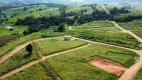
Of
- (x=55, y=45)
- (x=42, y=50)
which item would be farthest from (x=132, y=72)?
(x=55, y=45)

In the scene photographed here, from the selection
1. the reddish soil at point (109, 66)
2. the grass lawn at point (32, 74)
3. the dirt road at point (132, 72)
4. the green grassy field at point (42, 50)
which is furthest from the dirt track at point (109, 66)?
the grass lawn at point (32, 74)

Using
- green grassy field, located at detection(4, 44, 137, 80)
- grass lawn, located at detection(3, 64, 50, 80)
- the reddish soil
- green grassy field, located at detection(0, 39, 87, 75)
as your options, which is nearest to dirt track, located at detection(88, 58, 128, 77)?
the reddish soil

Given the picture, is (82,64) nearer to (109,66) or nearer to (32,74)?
(109,66)

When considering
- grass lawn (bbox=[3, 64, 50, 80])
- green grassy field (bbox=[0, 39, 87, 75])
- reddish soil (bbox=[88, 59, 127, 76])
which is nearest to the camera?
grass lawn (bbox=[3, 64, 50, 80])

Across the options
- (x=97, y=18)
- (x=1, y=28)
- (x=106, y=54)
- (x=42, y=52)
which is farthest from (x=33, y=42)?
(x=97, y=18)

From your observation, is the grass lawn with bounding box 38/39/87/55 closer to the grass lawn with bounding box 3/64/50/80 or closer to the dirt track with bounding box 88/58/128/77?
the grass lawn with bounding box 3/64/50/80

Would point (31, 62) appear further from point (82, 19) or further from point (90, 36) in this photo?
point (82, 19)
